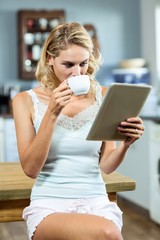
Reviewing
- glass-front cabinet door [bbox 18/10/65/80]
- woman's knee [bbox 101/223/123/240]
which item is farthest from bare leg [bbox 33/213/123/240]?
glass-front cabinet door [bbox 18/10/65/80]

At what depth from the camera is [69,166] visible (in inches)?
62.3

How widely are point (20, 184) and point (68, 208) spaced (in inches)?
11.0

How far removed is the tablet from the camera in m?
1.42

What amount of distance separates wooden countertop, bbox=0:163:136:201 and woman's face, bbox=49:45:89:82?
439 millimetres

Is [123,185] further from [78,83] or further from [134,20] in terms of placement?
[134,20]

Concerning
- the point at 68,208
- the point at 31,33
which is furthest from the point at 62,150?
the point at 31,33

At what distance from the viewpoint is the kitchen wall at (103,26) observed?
588cm

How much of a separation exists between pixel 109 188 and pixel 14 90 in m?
4.13

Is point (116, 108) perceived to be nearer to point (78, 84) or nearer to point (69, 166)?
point (78, 84)

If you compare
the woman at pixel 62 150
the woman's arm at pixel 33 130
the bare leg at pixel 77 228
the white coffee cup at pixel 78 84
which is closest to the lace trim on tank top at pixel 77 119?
the woman at pixel 62 150

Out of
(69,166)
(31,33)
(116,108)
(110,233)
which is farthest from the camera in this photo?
(31,33)

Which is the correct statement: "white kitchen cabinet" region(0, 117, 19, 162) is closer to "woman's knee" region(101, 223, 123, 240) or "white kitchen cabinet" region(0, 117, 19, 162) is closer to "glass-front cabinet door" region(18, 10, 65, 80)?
"glass-front cabinet door" region(18, 10, 65, 80)

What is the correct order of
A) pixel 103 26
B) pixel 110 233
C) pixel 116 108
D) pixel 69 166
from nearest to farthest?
pixel 110 233 < pixel 116 108 < pixel 69 166 < pixel 103 26

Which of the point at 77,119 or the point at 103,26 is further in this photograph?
the point at 103,26
